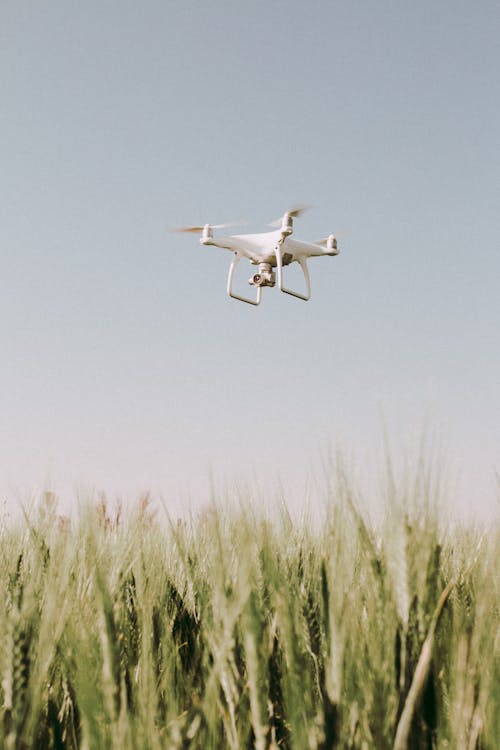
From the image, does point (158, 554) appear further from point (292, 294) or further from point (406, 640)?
point (292, 294)

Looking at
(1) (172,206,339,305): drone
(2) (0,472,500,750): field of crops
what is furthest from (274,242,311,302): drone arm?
(2) (0,472,500,750): field of crops

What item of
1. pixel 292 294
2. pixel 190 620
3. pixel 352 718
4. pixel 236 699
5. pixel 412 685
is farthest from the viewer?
pixel 292 294

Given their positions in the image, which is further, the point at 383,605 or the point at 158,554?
the point at 158,554

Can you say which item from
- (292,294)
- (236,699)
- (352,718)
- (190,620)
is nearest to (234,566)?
(190,620)

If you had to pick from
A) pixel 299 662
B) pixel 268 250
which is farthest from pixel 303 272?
pixel 299 662

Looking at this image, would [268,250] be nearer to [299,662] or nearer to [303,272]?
[303,272]

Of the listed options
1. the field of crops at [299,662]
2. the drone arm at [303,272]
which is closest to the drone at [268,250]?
the drone arm at [303,272]

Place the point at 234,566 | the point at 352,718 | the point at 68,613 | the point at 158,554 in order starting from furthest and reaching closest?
the point at 158,554
the point at 234,566
the point at 68,613
the point at 352,718

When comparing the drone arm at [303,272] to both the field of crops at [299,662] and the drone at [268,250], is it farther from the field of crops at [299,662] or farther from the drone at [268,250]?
the field of crops at [299,662]
